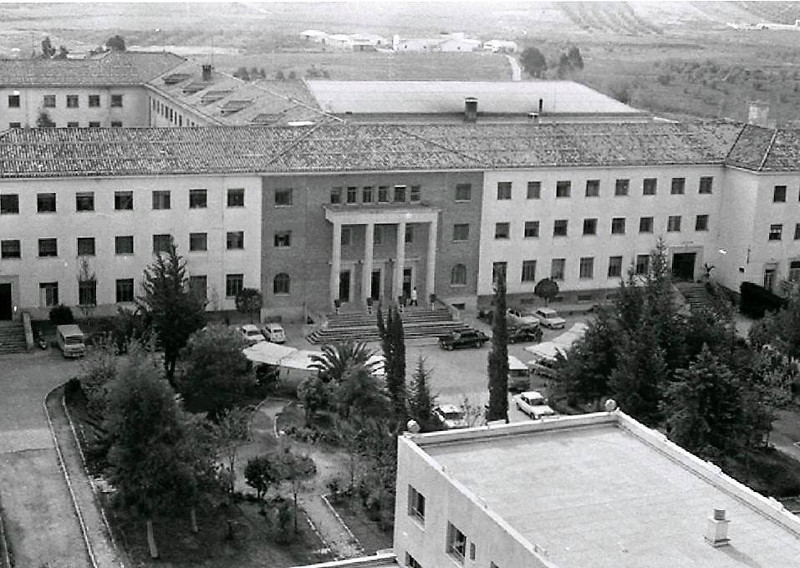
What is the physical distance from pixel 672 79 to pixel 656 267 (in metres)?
66.9

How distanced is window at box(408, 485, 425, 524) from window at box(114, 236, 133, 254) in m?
28.9

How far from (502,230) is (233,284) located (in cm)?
1176

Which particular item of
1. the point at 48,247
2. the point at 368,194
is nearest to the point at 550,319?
the point at 368,194

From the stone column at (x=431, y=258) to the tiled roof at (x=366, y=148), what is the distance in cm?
239


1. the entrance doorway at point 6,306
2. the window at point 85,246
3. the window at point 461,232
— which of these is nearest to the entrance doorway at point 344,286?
the window at point 461,232

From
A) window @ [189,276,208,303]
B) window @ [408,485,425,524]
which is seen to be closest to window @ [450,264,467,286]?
window @ [189,276,208,303]

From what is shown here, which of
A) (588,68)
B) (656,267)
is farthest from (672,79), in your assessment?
(656,267)

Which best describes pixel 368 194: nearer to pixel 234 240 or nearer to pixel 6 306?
pixel 234 240

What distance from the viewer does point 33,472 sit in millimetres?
40750

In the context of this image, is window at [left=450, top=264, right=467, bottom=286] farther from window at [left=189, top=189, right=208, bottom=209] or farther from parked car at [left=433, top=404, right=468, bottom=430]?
parked car at [left=433, top=404, right=468, bottom=430]

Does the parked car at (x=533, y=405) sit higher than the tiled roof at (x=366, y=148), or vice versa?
the tiled roof at (x=366, y=148)

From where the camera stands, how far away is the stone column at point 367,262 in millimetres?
56688

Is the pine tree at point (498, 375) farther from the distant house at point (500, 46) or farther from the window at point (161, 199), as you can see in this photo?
the distant house at point (500, 46)

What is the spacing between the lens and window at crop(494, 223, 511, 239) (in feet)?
196
